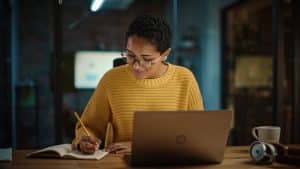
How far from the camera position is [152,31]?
5.61 ft

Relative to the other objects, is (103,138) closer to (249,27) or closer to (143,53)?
(143,53)

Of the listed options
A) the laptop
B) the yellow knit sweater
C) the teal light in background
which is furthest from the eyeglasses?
the teal light in background

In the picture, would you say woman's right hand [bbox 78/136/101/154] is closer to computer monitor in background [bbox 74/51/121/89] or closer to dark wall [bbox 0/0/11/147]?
computer monitor in background [bbox 74/51/121/89]

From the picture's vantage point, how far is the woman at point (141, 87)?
1.71m

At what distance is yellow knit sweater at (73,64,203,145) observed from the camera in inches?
72.0

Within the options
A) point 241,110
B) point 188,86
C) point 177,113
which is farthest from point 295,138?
point 177,113

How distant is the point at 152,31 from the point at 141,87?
283mm

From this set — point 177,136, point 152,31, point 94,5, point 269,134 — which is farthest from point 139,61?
point 94,5

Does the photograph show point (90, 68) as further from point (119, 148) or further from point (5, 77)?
point (119, 148)

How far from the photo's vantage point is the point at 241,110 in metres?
5.45

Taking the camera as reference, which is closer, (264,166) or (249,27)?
(264,166)

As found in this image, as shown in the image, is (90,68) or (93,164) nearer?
(93,164)

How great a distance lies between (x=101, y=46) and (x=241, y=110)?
208 centimetres

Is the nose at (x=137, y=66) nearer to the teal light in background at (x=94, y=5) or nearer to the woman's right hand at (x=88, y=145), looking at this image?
the woman's right hand at (x=88, y=145)
